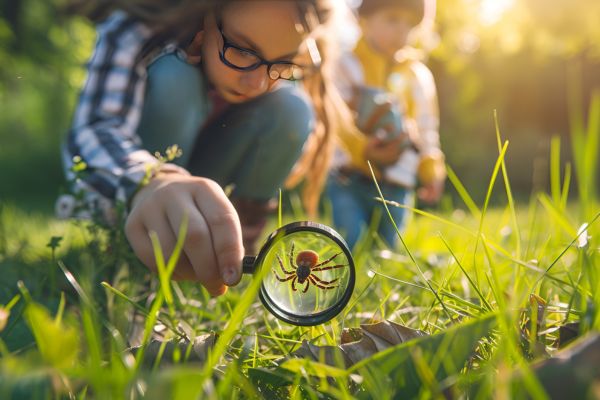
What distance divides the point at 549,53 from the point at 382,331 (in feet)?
38.5

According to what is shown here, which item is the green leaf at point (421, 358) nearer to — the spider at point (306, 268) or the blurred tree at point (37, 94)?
the spider at point (306, 268)

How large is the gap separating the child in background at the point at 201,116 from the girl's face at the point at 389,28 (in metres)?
1.35

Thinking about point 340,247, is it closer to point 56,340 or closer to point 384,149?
point 56,340

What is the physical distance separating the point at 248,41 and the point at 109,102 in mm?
556

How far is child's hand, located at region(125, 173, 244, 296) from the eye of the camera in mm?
944

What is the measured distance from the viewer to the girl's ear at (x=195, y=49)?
1.23m

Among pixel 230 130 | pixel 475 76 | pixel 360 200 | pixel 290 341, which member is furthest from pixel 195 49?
pixel 475 76

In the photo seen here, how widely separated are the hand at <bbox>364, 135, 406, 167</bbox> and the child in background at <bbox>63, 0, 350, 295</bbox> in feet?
2.88

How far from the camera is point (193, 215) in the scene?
3.11ft

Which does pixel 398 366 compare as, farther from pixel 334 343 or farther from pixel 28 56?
pixel 28 56

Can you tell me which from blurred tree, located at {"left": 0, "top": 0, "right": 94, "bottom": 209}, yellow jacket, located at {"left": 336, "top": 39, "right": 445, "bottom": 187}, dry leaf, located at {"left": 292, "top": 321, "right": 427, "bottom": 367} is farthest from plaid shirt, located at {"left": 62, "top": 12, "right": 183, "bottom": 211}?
blurred tree, located at {"left": 0, "top": 0, "right": 94, "bottom": 209}

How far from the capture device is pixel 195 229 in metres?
0.94

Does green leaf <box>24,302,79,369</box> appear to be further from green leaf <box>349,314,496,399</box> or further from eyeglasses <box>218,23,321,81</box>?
eyeglasses <box>218,23,321,81</box>

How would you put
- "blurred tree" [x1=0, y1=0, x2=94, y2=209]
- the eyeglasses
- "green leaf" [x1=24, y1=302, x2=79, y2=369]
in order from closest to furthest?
1. "green leaf" [x1=24, y1=302, x2=79, y2=369]
2. the eyeglasses
3. "blurred tree" [x1=0, y1=0, x2=94, y2=209]
